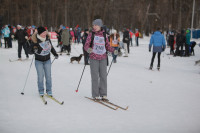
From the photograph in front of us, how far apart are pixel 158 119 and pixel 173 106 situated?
3.70ft

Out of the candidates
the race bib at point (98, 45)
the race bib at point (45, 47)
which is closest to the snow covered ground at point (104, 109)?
the race bib at point (45, 47)

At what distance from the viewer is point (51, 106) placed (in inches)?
208

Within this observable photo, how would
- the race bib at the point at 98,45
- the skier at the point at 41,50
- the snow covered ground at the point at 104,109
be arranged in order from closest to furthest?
the snow covered ground at the point at 104,109 < the race bib at the point at 98,45 < the skier at the point at 41,50

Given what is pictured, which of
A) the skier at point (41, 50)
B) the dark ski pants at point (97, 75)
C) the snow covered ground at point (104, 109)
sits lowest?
the snow covered ground at point (104, 109)

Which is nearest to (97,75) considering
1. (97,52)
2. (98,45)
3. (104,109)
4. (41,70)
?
(97,52)

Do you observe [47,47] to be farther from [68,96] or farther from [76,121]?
[76,121]

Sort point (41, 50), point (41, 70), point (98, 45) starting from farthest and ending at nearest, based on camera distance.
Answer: point (41, 70) → point (41, 50) → point (98, 45)

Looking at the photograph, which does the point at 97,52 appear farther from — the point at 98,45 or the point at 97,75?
the point at 97,75

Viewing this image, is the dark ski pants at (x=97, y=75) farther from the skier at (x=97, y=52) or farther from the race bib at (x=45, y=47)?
the race bib at (x=45, y=47)

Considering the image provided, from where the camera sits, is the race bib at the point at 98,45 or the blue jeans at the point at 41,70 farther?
the blue jeans at the point at 41,70

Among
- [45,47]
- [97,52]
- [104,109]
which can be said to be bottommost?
[104,109]

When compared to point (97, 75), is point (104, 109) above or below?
below

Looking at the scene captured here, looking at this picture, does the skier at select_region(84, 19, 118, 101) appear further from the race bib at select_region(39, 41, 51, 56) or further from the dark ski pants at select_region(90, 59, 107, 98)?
the race bib at select_region(39, 41, 51, 56)

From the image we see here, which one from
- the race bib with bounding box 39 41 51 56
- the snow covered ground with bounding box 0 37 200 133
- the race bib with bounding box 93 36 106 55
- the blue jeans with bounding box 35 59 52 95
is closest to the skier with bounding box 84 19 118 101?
the race bib with bounding box 93 36 106 55
